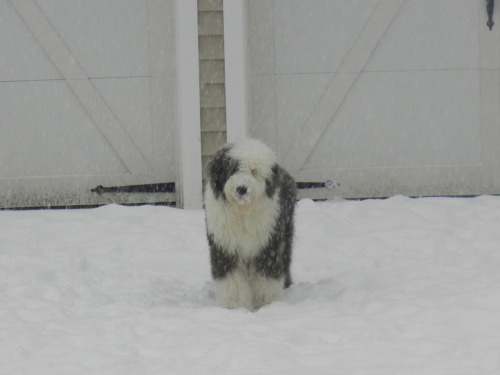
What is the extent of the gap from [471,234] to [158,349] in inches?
142

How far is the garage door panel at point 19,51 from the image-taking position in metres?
8.16

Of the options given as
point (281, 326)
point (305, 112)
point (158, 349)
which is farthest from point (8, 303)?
point (305, 112)

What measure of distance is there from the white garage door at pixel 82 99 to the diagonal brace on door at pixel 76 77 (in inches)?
0.4

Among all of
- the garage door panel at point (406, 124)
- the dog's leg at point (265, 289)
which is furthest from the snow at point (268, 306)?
the garage door panel at point (406, 124)

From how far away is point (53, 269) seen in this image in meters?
5.50

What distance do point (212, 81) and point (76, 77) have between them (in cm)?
150

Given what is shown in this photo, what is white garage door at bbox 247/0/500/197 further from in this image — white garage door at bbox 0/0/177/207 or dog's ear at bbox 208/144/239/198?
dog's ear at bbox 208/144/239/198

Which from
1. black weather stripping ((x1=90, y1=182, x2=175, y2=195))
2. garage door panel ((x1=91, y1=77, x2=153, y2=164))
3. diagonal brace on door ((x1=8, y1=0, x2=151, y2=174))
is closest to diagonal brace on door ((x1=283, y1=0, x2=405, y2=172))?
black weather stripping ((x1=90, y1=182, x2=175, y2=195))

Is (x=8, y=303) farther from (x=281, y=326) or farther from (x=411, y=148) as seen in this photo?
(x=411, y=148)

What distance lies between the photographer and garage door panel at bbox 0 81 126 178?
8.19 m

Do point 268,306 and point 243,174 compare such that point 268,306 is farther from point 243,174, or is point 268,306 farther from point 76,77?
point 76,77

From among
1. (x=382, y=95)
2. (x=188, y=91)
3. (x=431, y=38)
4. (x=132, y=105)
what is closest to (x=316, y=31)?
(x=382, y=95)

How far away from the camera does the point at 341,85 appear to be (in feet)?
27.0

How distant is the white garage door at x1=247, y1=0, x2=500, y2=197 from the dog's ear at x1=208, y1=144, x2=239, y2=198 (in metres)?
3.48
